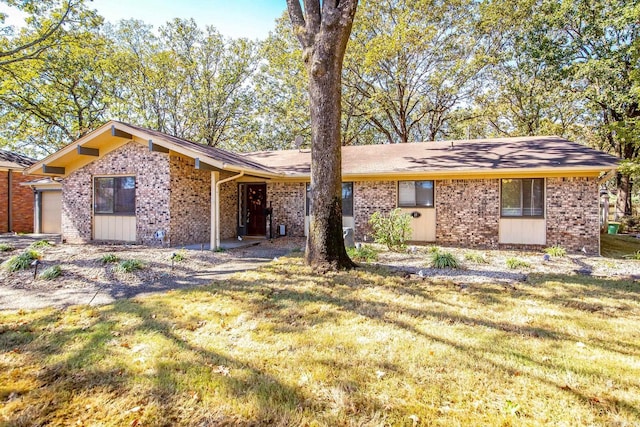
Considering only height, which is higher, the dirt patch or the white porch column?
the white porch column

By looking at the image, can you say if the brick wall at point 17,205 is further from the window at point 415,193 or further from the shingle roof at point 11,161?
the window at point 415,193

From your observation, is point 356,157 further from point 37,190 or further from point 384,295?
point 37,190

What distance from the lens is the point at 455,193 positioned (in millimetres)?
11016

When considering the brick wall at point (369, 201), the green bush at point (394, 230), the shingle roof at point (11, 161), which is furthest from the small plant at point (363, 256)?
the shingle roof at point (11, 161)

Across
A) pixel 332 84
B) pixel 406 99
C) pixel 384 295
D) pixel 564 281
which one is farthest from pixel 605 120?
pixel 384 295

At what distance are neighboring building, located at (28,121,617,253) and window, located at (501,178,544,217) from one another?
1.0 inches

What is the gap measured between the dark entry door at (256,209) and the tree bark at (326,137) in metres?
6.74

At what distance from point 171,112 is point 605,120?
2542 cm

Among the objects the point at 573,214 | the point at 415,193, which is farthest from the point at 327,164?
the point at 573,214

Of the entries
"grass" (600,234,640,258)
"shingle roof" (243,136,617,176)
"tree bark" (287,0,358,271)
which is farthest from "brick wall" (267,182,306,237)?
"grass" (600,234,640,258)

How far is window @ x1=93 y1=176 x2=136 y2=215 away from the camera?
10.6m

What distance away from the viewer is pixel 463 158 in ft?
37.8

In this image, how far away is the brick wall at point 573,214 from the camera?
9672 mm

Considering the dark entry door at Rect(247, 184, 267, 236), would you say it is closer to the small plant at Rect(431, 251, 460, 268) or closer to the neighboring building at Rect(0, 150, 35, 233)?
the small plant at Rect(431, 251, 460, 268)
